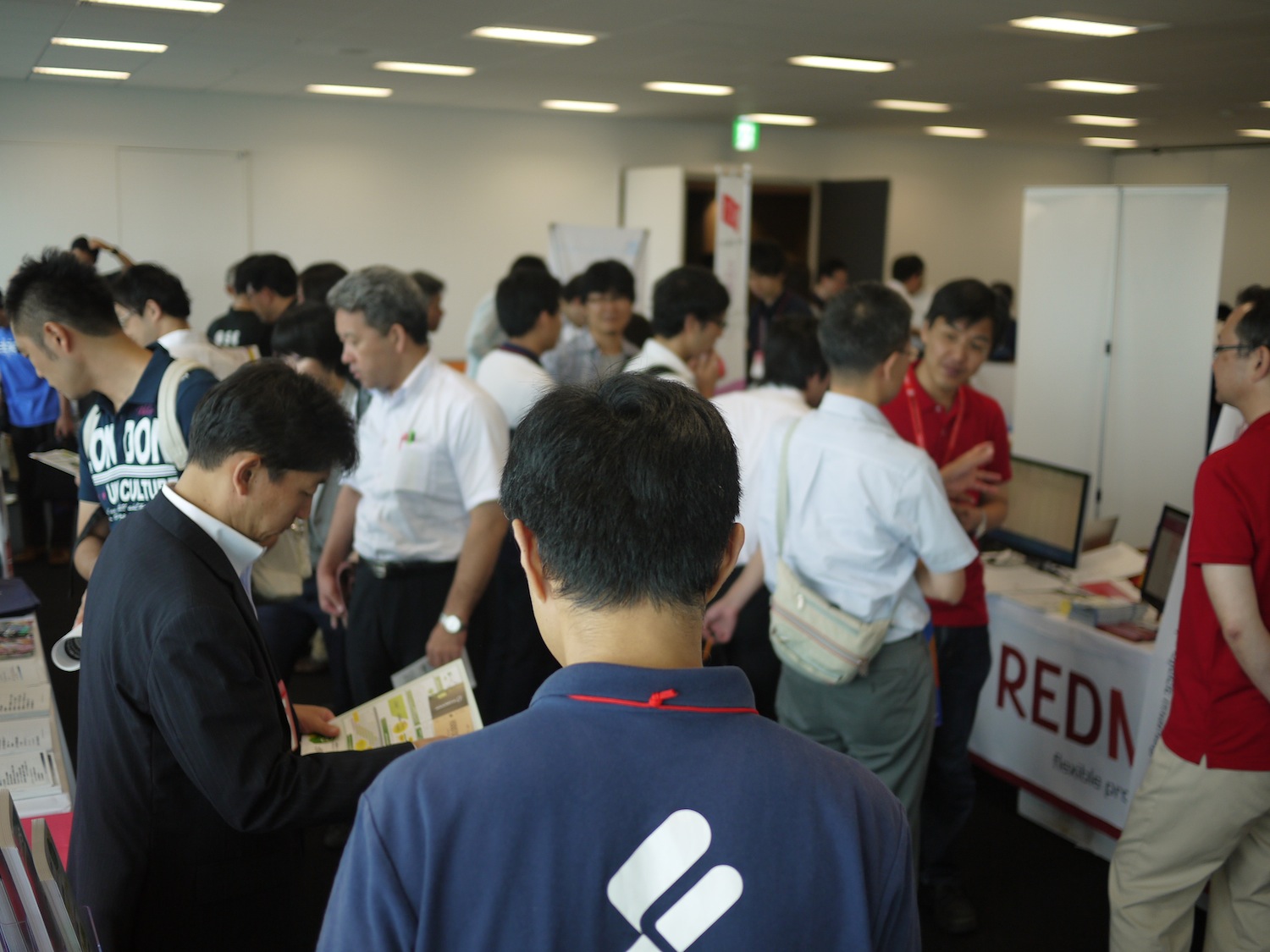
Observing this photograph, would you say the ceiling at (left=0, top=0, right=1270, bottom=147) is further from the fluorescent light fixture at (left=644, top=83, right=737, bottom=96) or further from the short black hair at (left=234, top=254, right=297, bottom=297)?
the short black hair at (left=234, top=254, right=297, bottom=297)

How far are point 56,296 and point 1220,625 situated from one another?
243cm

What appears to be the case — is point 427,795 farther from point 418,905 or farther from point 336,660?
point 336,660

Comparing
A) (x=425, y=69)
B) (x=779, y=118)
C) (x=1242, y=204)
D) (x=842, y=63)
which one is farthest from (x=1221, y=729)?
(x=1242, y=204)

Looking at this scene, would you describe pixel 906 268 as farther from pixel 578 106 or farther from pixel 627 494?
pixel 627 494

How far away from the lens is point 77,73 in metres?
8.05

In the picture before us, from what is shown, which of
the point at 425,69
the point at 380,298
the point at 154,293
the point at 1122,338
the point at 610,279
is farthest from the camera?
the point at 425,69

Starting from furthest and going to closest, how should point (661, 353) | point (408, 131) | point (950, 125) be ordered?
point (950, 125)
point (408, 131)
point (661, 353)

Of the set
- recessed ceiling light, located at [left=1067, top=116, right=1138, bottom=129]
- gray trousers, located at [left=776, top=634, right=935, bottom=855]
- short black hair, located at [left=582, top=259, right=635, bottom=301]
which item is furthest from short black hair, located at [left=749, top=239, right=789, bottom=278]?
gray trousers, located at [left=776, top=634, right=935, bottom=855]

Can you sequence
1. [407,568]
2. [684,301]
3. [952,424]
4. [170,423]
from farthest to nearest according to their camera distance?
[684,301], [952,424], [407,568], [170,423]

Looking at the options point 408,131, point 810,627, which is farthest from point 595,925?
point 408,131

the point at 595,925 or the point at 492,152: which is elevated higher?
the point at 492,152

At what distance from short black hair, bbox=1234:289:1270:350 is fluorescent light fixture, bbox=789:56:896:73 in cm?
516

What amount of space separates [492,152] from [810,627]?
29.6 ft

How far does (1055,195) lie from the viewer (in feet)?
17.6
